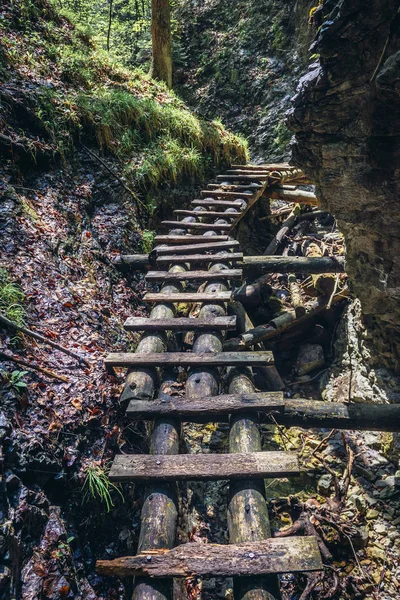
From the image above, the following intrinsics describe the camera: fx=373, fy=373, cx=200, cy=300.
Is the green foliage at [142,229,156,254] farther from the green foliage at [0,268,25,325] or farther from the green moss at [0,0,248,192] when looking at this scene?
the green foliage at [0,268,25,325]

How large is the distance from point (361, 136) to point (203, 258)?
249cm

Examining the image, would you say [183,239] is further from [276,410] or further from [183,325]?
[276,410]

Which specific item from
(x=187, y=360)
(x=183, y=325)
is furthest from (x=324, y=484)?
(x=183, y=325)

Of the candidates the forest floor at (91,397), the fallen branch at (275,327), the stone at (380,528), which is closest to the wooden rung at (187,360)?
the forest floor at (91,397)

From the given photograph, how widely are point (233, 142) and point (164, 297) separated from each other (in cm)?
520

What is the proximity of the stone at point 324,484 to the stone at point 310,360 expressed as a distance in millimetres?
1605

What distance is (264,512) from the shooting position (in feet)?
7.29

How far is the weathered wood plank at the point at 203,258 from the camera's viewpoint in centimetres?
493

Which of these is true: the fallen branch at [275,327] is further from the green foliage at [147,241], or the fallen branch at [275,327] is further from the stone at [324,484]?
the green foliage at [147,241]

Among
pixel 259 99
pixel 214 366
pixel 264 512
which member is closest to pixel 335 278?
pixel 214 366

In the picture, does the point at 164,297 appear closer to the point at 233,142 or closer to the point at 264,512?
the point at 264,512

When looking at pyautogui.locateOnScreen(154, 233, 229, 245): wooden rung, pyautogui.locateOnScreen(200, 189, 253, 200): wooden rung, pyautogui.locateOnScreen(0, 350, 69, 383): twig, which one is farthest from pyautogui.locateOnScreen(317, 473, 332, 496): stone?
pyautogui.locateOnScreen(200, 189, 253, 200): wooden rung

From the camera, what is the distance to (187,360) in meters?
3.24

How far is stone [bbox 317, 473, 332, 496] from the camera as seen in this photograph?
3667 millimetres
